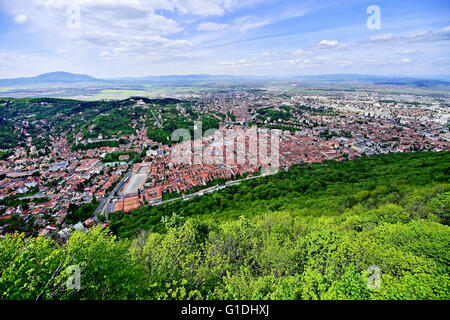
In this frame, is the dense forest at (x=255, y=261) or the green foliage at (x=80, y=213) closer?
the dense forest at (x=255, y=261)

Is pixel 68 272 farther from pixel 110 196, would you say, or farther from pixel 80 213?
pixel 110 196

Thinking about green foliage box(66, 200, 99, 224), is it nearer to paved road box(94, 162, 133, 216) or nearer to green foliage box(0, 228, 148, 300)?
paved road box(94, 162, 133, 216)

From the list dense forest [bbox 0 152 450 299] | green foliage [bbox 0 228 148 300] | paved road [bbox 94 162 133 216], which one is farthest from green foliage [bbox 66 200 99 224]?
green foliage [bbox 0 228 148 300]

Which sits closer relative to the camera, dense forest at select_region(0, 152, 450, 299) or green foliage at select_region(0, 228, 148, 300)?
green foliage at select_region(0, 228, 148, 300)

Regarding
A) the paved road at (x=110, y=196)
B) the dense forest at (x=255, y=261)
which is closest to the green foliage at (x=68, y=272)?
the dense forest at (x=255, y=261)

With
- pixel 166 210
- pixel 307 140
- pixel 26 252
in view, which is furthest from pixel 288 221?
pixel 307 140

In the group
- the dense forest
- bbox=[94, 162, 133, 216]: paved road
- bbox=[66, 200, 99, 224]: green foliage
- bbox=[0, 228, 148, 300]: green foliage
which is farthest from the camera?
bbox=[94, 162, 133, 216]: paved road

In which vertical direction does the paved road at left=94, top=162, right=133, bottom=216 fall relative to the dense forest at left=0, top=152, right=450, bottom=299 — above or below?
below

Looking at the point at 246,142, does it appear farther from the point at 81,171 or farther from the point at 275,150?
the point at 81,171

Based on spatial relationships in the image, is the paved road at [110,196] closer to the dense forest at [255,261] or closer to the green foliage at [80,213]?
the green foliage at [80,213]

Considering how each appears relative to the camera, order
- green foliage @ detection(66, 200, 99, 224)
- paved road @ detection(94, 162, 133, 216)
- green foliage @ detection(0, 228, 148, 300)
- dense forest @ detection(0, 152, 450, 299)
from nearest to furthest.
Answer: green foliage @ detection(0, 228, 148, 300), dense forest @ detection(0, 152, 450, 299), green foliage @ detection(66, 200, 99, 224), paved road @ detection(94, 162, 133, 216)

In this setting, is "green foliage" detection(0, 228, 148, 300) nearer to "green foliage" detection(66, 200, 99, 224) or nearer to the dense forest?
the dense forest

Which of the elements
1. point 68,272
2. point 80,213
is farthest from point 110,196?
point 68,272
